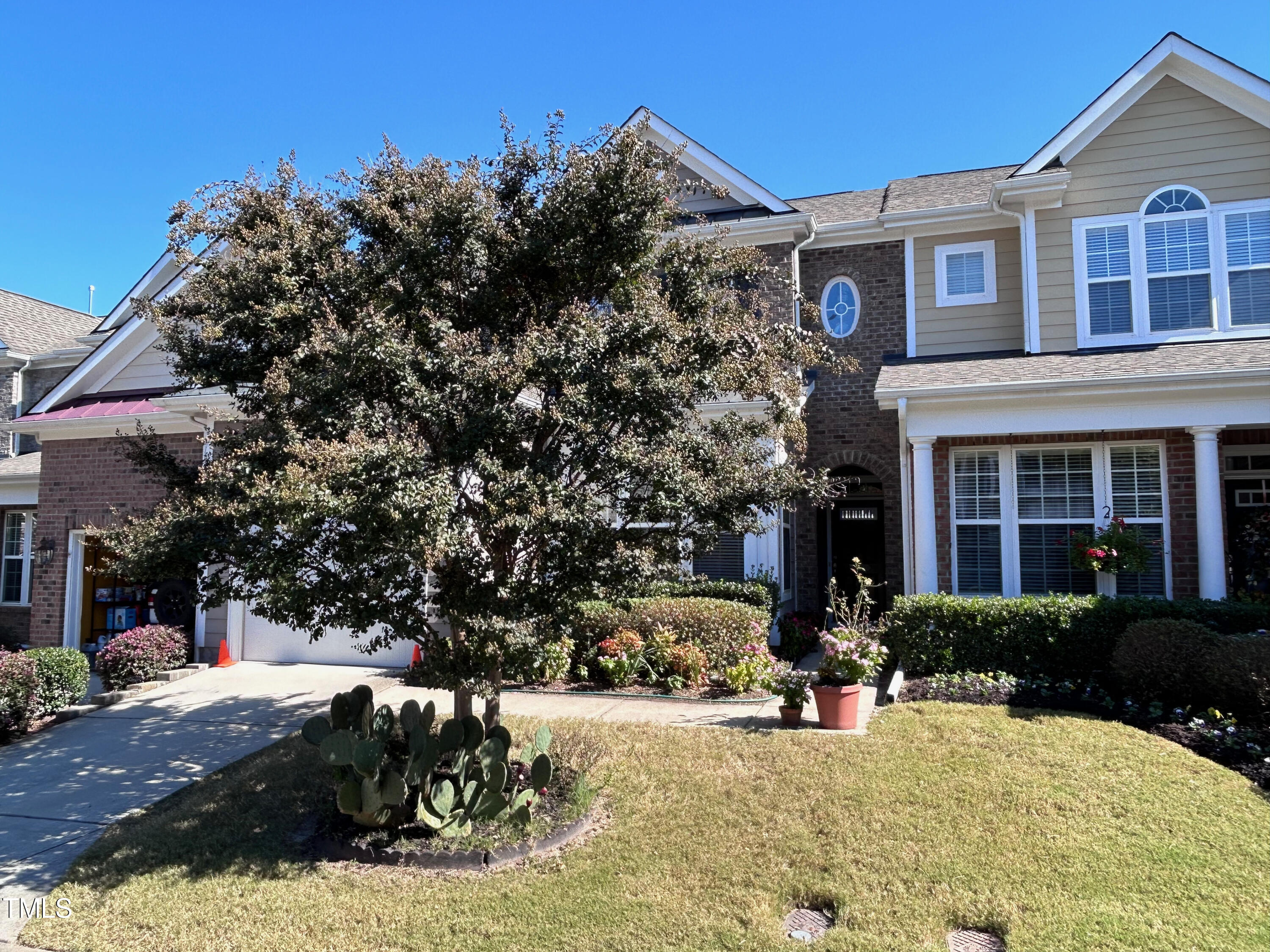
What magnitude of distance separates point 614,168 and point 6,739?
29.4 ft

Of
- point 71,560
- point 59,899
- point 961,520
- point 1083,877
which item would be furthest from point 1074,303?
point 71,560

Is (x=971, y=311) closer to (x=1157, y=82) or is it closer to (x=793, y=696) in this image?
(x=1157, y=82)

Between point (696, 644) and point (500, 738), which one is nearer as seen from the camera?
Answer: point (500, 738)

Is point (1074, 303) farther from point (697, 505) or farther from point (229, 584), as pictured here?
point (229, 584)

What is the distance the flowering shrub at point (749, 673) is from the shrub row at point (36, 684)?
307 inches

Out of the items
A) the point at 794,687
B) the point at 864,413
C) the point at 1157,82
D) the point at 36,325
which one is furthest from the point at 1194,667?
the point at 36,325

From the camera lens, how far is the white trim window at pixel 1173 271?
457 inches

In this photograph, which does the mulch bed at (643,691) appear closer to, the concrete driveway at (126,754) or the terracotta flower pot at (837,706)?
the terracotta flower pot at (837,706)

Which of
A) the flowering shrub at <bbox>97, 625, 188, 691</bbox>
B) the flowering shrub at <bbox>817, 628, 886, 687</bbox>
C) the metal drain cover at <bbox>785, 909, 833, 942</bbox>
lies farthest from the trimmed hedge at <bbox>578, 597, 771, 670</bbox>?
the flowering shrub at <bbox>97, 625, 188, 691</bbox>

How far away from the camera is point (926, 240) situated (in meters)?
13.9

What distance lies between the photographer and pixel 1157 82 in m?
12.1

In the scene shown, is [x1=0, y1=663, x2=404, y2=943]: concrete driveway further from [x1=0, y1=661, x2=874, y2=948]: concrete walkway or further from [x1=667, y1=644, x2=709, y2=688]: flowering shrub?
[x1=667, y1=644, x2=709, y2=688]: flowering shrub

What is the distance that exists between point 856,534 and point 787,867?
32.5ft

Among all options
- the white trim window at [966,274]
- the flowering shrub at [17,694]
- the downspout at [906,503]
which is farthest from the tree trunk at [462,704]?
the white trim window at [966,274]
